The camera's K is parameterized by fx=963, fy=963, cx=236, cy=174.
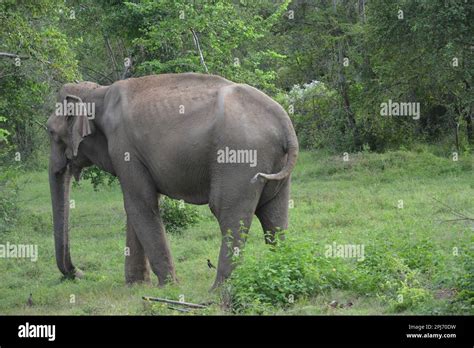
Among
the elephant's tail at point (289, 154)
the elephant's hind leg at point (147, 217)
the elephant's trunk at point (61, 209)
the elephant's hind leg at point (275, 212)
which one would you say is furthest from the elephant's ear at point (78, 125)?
the elephant's tail at point (289, 154)

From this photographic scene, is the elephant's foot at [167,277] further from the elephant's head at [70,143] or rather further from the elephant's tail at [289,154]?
the elephant's tail at [289,154]

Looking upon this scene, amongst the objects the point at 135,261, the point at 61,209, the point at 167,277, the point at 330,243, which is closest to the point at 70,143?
the point at 61,209

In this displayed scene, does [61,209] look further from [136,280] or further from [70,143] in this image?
[136,280]

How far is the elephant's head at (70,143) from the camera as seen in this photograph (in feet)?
39.4

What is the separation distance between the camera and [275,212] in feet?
37.4

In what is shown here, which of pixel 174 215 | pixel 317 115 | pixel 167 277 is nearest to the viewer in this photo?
pixel 167 277

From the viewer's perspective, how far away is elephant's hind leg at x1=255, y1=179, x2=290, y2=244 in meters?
11.4

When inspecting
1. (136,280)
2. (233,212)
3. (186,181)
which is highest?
(186,181)

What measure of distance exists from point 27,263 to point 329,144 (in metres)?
13.2

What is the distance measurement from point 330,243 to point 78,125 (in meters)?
3.51

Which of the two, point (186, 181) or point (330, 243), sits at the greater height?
point (186, 181)

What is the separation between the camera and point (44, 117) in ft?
68.1
